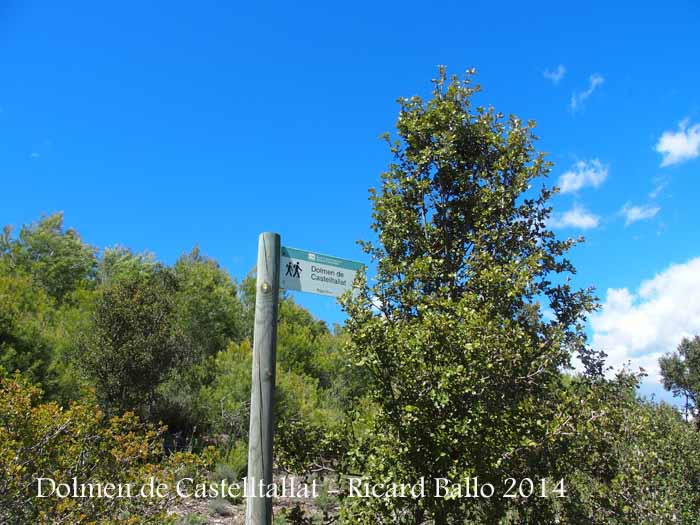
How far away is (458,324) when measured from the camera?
373cm

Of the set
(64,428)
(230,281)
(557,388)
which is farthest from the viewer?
(230,281)

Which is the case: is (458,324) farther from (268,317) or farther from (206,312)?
(206,312)

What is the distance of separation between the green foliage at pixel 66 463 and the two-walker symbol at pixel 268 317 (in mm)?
3026

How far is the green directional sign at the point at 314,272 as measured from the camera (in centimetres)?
362

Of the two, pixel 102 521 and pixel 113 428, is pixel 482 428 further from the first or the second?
pixel 113 428

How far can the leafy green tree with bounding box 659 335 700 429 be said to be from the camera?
37500mm

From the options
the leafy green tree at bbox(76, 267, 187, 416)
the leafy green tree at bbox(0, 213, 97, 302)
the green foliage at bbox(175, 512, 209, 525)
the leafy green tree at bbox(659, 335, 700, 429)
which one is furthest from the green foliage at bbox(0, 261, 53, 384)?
the leafy green tree at bbox(659, 335, 700, 429)

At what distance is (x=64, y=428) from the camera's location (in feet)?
19.0

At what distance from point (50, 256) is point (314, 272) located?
41434 mm

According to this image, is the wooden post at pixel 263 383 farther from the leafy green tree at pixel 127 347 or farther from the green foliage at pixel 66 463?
the leafy green tree at pixel 127 347

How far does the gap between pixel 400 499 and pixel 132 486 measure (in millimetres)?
3604

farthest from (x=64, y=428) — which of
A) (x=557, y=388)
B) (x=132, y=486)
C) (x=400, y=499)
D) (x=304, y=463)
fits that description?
(x=557, y=388)

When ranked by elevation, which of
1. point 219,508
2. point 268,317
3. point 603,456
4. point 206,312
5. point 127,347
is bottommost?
point 219,508

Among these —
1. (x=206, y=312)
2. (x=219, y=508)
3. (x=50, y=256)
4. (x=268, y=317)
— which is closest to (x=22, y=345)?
(x=219, y=508)
